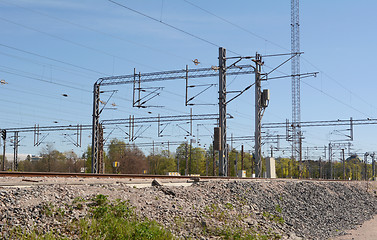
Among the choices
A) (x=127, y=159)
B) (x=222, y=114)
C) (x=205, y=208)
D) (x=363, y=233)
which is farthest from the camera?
(x=127, y=159)

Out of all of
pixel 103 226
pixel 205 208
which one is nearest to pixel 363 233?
pixel 205 208

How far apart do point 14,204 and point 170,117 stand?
43.3 m

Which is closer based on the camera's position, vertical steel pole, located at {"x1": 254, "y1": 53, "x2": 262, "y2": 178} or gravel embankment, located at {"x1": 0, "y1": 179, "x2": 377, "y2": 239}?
gravel embankment, located at {"x1": 0, "y1": 179, "x2": 377, "y2": 239}

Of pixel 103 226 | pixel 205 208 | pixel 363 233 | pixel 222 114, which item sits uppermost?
pixel 222 114

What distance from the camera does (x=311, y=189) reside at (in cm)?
3238

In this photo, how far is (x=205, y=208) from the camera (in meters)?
17.5

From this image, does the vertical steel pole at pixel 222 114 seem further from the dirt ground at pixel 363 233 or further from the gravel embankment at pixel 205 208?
the dirt ground at pixel 363 233

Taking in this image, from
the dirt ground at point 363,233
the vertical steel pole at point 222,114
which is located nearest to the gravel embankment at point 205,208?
the dirt ground at point 363,233

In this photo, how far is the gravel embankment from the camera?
1189cm

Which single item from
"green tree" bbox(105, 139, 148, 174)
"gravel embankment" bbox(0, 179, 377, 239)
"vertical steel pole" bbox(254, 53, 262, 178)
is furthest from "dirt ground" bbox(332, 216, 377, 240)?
"green tree" bbox(105, 139, 148, 174)

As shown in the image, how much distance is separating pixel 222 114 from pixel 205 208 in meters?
17.9

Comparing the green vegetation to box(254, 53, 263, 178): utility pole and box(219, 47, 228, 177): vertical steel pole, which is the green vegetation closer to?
box(219, 47, 228, 177): vertical steel pole

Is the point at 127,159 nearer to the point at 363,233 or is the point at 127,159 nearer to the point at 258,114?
the point at 258,114

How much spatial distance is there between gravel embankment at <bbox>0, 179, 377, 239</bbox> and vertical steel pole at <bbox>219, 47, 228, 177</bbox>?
6.01 m
